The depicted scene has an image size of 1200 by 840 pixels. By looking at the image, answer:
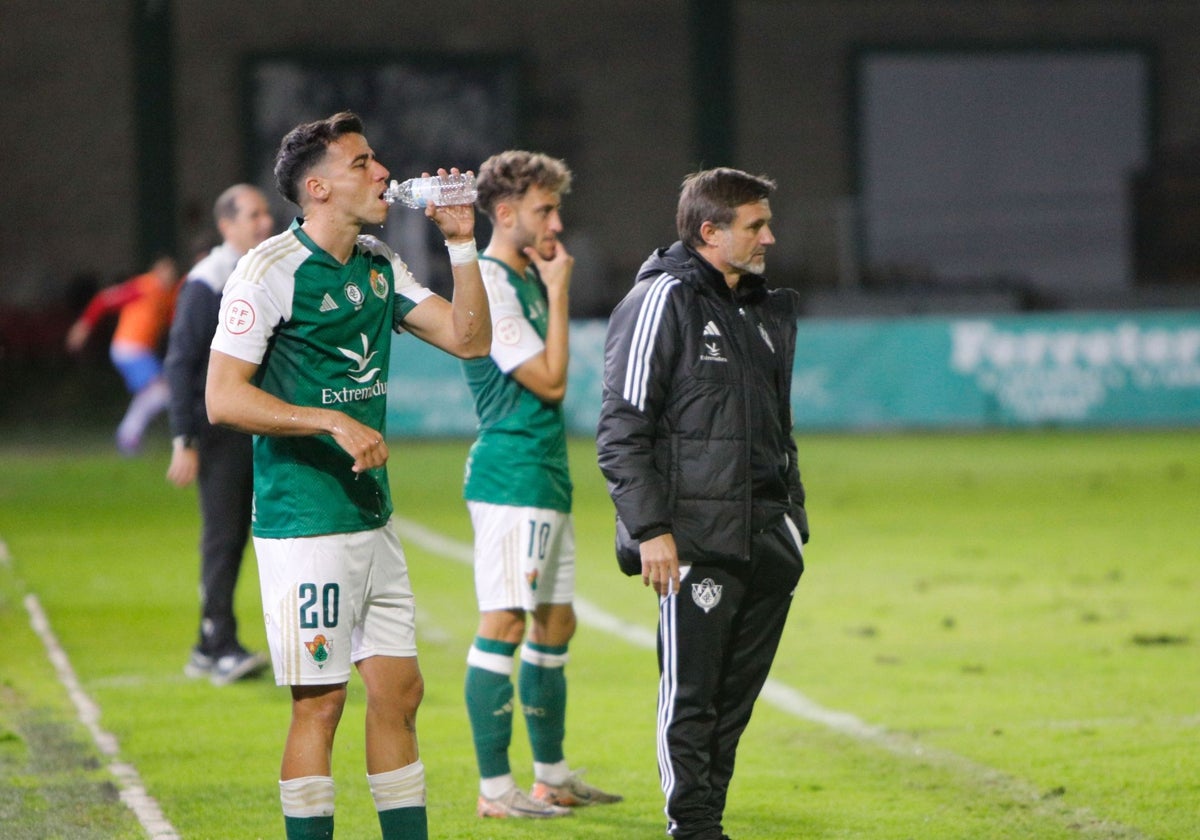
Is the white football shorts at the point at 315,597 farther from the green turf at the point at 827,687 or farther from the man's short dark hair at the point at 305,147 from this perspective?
the green turf at the point at 827,687

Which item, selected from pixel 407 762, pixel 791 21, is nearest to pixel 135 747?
pixel 407 762

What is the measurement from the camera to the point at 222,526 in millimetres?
8219

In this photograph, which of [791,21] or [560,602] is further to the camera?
[791,21]

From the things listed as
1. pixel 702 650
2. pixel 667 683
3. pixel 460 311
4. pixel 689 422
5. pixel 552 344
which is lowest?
pixel 667 683

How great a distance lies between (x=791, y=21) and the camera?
104 ft

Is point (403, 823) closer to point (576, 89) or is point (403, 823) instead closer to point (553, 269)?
point (553, 269)

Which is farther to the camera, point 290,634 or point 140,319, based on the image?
point 140,319

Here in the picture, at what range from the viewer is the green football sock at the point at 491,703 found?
5730 mm

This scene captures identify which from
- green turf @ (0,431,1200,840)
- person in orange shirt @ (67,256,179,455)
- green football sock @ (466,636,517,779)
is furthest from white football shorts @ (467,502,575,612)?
person in orange shirt @ (67,256,179,455)

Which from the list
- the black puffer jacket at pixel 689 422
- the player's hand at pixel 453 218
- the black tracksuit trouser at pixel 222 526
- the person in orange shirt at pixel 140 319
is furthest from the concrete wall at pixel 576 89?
the player's hand at pixel 453 218

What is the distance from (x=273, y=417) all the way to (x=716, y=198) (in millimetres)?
1462

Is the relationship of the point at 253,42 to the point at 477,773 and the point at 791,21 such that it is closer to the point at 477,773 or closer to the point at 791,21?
the point at 791,21

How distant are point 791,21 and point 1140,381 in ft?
41.2

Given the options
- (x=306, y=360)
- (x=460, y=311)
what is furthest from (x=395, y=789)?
(x=460, y=311)
